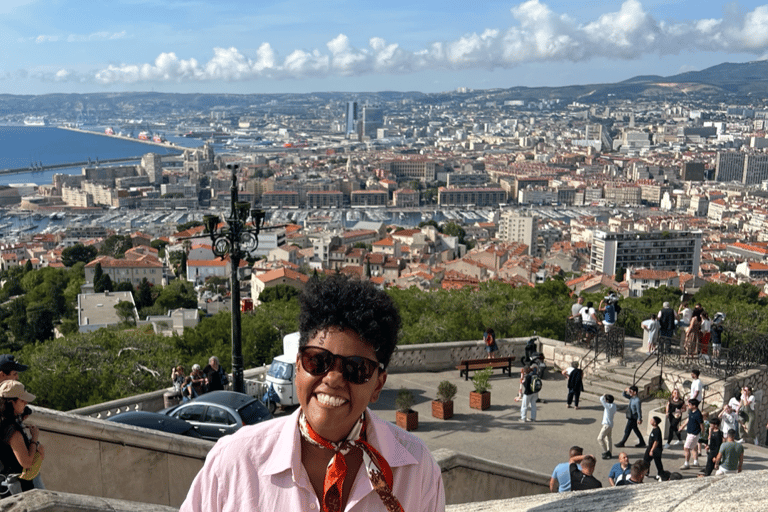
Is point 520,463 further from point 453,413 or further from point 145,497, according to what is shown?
point 145,497

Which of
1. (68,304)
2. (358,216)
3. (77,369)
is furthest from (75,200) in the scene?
(77,369)

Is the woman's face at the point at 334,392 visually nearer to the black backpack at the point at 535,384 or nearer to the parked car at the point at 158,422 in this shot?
the parked car at the point at 158,422

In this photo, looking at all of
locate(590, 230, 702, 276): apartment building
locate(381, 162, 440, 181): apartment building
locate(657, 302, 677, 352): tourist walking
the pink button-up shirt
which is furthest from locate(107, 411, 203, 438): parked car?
locate(381, 162, 440, 181): apartment building

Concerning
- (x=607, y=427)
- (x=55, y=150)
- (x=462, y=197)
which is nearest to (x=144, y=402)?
(x=607, y=427)

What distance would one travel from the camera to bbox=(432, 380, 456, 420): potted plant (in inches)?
228

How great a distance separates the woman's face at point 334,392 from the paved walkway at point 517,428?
3891 millimetres

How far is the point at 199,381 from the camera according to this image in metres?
5.44

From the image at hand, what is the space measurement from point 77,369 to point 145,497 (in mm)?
3460

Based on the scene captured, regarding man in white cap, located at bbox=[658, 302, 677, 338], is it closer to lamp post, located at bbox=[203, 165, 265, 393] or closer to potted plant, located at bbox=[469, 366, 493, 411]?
potted plant, located at bbox=[469, 366, 493, 411]

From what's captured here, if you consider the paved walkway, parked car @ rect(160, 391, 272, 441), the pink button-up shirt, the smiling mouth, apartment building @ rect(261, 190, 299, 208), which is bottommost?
apartment building @ rect(261, 190, 299, 208)

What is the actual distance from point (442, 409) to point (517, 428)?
580 mm

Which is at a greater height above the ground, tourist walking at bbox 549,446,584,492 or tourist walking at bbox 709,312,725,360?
tourist walking at bbox 549,446,584,492

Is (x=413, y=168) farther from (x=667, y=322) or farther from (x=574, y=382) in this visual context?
(x=574, y=382)

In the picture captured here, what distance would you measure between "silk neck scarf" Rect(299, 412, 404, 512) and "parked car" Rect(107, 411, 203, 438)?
10.1 ft
